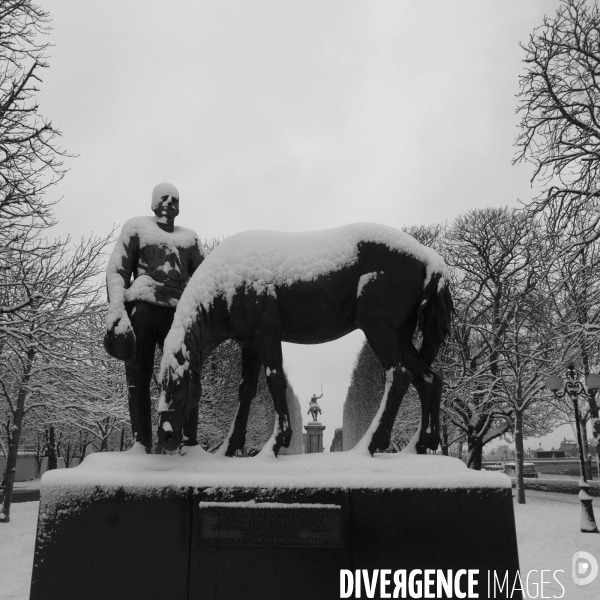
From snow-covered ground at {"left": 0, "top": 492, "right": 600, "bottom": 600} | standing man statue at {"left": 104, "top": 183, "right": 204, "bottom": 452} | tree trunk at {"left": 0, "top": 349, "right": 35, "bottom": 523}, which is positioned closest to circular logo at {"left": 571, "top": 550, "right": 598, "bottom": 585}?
snow-covered ground at {"left": 0, "top": 492, "right": 600, "bottom": 600}

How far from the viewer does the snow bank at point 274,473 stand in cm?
354

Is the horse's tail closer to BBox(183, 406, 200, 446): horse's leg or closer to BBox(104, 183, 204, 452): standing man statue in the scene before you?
BBox(183, 406, 200, 446): horse's leg

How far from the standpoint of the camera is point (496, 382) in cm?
1722

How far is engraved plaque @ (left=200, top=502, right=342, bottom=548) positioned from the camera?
3434 millimetres

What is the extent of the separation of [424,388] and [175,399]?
1966 mm

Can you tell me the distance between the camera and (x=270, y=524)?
137 inches

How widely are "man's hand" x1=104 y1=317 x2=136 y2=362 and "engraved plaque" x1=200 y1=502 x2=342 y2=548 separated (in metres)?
1.43

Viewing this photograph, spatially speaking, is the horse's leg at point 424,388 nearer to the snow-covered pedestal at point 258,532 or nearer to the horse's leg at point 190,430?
the snow-covered pedestal at point 258,532

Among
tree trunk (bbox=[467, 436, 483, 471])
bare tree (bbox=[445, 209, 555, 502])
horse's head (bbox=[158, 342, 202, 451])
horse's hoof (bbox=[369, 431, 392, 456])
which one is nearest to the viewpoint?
horse's head (bbox=[158, 342, 202, 451])

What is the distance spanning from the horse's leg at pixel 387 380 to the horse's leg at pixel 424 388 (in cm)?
28

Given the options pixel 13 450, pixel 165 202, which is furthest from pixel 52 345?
pixel 165 202

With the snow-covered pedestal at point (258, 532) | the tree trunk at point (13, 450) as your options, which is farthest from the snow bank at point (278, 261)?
the tree trunk at point (13, 450)

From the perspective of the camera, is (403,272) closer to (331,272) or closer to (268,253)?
(331,272)

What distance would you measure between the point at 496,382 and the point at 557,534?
18.6 ft
